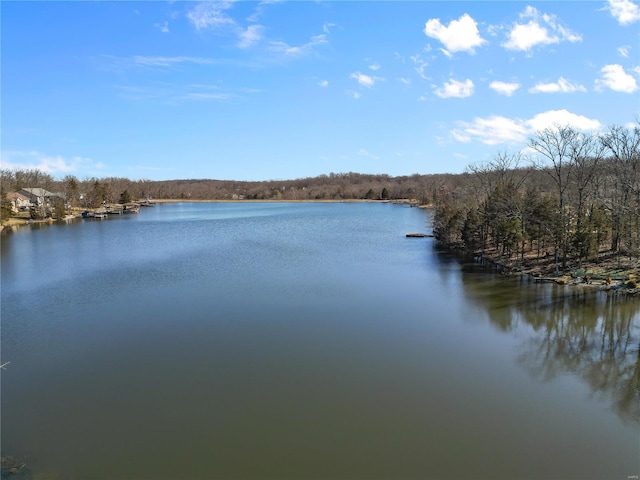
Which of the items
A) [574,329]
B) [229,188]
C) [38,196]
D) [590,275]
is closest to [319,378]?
[574,329]

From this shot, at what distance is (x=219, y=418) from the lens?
8969 millimetres

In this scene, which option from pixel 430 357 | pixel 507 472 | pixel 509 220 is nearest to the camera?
pixel 507 472

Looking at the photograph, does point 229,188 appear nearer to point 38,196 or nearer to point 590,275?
point 38,196

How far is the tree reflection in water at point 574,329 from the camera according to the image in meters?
10.5

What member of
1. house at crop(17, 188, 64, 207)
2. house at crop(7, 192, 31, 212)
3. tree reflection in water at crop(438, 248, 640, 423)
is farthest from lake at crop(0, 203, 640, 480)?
house at crop(17, 188, 64, 207)

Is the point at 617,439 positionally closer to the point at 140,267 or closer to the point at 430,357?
the point at 430,357

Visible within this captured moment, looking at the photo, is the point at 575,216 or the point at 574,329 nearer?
the point at 574,329

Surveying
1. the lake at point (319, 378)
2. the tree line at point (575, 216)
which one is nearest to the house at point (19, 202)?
the lake at point (319, 378)

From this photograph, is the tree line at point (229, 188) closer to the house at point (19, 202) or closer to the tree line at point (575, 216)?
the house at point (19, 202)

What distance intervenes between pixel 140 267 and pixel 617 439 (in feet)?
75.3

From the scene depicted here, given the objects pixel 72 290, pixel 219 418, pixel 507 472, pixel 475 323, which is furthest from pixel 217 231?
pixel 507 472

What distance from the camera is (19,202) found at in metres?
62.2

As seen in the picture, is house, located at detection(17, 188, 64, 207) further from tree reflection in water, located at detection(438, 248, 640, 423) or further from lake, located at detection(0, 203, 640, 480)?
tree reflection in water, located at detection(438, 248, 640, 423)

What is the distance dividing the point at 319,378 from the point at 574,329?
353 inches
